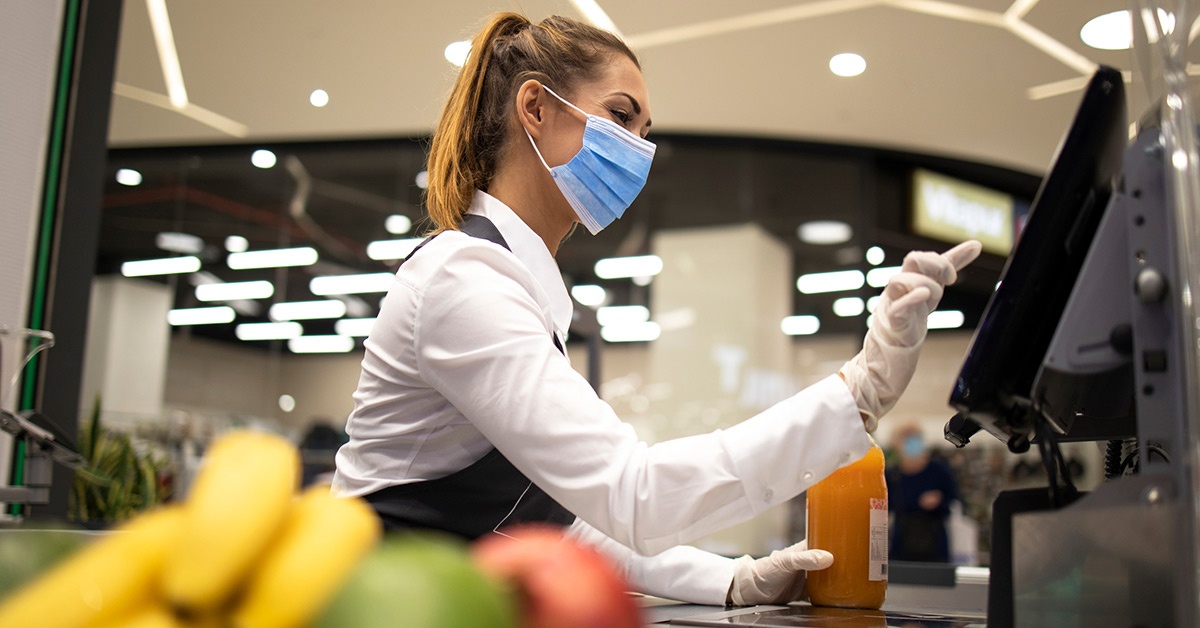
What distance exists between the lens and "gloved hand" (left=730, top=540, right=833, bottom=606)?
1.14 meters

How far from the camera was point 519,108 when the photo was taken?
1.38 meters

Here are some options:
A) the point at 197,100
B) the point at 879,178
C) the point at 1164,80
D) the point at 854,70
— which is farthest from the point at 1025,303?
the point at 879,178

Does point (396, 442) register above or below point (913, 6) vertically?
below

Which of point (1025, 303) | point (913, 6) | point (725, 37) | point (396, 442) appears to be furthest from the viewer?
point (725, 37)

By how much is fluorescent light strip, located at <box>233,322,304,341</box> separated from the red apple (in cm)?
634

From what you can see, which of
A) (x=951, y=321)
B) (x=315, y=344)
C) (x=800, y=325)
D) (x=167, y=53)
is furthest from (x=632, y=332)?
(x=167, y=53)

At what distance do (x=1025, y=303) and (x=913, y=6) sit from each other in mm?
3946

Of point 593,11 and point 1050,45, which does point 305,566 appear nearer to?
point 593,11

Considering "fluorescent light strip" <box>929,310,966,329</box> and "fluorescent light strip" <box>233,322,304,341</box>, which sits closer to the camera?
"fluorescent light strip" <box>233,322,304,341</box>

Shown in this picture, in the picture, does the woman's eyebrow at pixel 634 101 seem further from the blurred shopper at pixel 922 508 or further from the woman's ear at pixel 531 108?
the blurred shopper at pixel 922 508

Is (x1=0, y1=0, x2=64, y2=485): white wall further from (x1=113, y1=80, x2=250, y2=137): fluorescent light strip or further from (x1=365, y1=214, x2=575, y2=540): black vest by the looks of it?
(x1=113, y1=80, x2=250, y2=137): fluorescent light strip

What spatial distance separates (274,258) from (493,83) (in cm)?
532

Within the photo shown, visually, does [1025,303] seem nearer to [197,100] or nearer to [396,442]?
[396,442]

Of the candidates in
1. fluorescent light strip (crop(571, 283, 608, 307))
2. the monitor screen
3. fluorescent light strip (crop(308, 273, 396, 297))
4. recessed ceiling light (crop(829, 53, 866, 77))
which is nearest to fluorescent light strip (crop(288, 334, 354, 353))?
fluorescent light strip (crop(308, 273, 396, 297))
